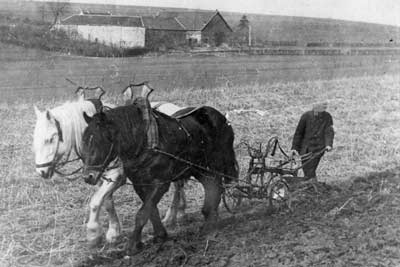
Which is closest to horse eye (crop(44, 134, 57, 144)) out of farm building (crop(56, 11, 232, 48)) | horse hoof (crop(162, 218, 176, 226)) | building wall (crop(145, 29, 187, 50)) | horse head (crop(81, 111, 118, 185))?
horse head (crop(81, 111, 118, 185))

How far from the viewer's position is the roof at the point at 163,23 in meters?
20.2

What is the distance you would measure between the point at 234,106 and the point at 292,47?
2288cm

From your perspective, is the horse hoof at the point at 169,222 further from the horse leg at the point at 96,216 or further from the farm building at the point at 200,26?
the farm building at the point at 200,26

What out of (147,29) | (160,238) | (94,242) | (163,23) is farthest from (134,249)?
(163,23)

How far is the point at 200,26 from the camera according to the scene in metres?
25.3

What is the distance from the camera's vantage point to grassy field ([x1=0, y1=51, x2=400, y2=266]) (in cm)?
479

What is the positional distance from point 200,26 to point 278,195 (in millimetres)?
20177

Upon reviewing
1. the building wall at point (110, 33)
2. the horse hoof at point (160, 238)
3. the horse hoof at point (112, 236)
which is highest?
the building wall at point (110, 33)

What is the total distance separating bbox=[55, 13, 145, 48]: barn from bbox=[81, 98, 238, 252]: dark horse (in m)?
11.7

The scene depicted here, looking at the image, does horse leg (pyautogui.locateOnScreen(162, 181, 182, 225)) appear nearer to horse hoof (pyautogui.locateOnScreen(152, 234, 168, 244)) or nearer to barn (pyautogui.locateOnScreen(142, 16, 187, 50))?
horse hoof (pyautogui.locateOnScreen(152, 234, 168, 244))

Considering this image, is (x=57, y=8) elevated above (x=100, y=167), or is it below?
above

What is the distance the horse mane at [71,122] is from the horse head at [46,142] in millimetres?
96

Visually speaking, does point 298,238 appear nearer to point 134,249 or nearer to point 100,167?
point 134,249

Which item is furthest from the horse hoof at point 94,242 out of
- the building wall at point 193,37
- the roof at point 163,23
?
the building wall at point 193,37
